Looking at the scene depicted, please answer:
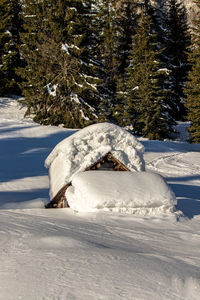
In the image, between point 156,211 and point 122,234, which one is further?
point 156,211

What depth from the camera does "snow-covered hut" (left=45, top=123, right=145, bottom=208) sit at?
25.0ft

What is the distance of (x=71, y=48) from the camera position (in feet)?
76.9

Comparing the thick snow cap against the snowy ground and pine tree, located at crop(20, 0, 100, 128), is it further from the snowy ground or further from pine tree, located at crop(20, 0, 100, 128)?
pine tree, located at crop(20, 0, 100, 128)

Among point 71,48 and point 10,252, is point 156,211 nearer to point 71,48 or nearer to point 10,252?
point 10,252

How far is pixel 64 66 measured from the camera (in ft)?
77.5

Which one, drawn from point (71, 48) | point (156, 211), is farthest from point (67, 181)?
point (71, 48)

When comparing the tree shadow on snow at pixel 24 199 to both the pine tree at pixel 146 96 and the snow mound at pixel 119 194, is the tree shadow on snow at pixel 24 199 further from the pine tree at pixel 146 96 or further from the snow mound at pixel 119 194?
the pine tree at pixel 146 96

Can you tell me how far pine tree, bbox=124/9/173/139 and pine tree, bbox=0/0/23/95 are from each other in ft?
31.7

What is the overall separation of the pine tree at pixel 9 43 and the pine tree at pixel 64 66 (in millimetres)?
3731

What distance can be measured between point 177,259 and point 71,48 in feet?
70.6

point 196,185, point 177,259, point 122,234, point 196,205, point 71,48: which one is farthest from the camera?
point 71,48

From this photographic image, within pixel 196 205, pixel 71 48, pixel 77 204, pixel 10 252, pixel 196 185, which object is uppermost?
pixel 71 48

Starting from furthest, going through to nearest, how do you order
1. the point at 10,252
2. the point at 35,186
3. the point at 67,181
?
1. the point at 35,186
2. the point at 67,181
3. the point at 10,252

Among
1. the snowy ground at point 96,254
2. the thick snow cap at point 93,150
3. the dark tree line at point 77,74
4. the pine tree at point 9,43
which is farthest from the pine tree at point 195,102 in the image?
the thick snow cap at point 93,150
